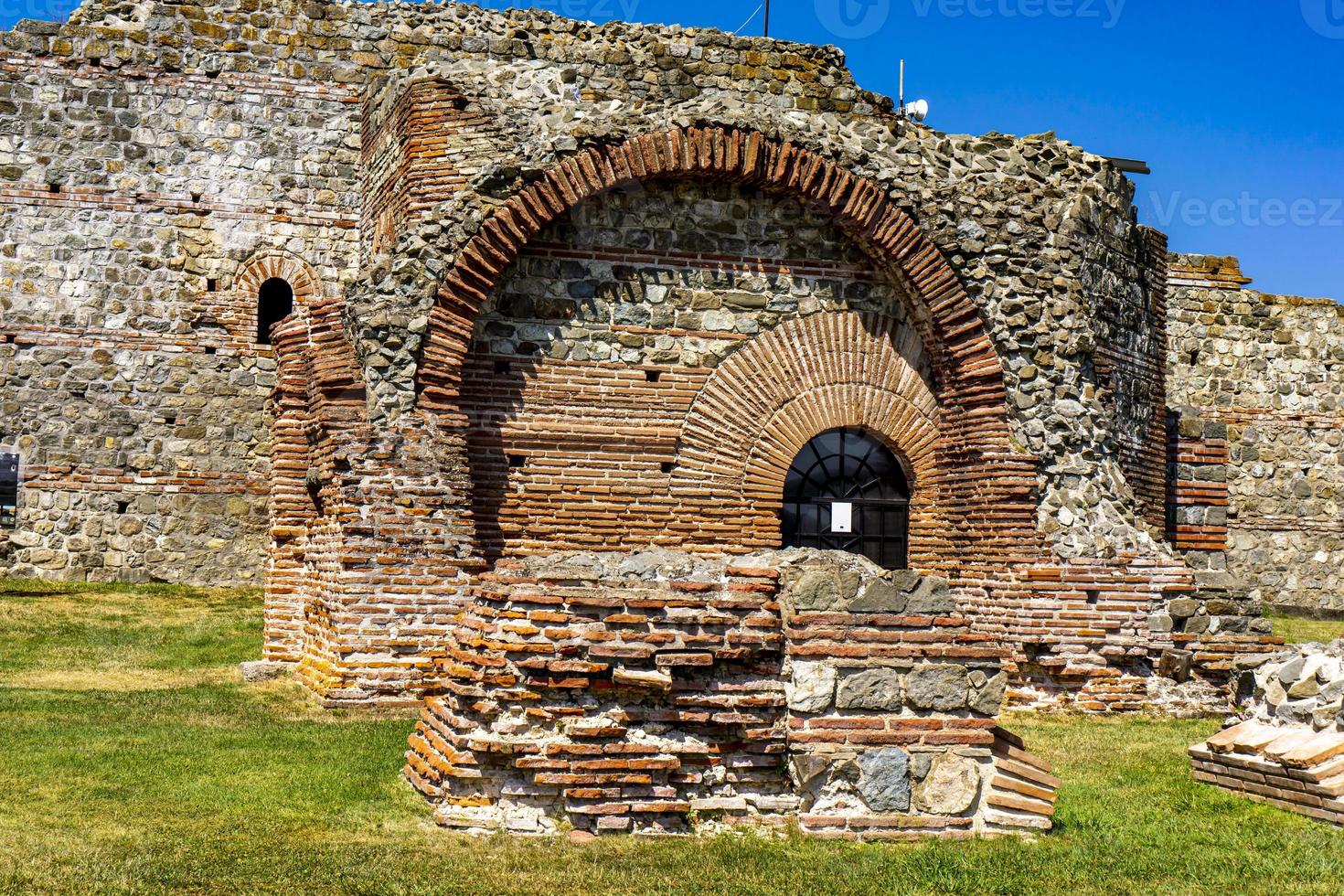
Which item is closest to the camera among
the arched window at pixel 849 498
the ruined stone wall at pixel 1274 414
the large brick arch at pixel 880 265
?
the large brick arch at pixel 880 265

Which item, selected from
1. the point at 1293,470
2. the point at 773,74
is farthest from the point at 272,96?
the point at 1293,470

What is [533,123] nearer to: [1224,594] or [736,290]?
[736,290]

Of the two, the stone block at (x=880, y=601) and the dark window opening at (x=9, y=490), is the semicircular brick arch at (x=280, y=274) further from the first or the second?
the stone block at (x=880, y=601)

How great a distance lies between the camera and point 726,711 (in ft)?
21.9

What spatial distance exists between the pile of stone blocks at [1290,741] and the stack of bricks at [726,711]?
1633mm

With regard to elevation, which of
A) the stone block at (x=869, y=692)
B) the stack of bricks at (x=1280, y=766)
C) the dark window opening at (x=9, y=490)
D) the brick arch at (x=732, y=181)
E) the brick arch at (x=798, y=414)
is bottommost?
the stack of bricks at (x=1280, y=766)

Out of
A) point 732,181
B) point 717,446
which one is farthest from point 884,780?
point 732,181

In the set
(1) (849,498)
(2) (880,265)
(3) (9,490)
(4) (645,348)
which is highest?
(2) (880,265)

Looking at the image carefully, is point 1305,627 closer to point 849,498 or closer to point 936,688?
point 849,498

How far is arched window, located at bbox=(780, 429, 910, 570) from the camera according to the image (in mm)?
12367

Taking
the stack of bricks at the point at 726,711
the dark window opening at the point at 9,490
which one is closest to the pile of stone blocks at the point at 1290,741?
the stack of bricks at the point at 726,711

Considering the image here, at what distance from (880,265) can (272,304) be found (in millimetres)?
8520

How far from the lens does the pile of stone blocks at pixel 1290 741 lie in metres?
7.52

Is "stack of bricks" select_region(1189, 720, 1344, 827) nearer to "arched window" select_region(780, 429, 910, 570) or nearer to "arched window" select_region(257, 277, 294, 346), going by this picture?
"arched window" select_region(780, 429, 910, 570)
